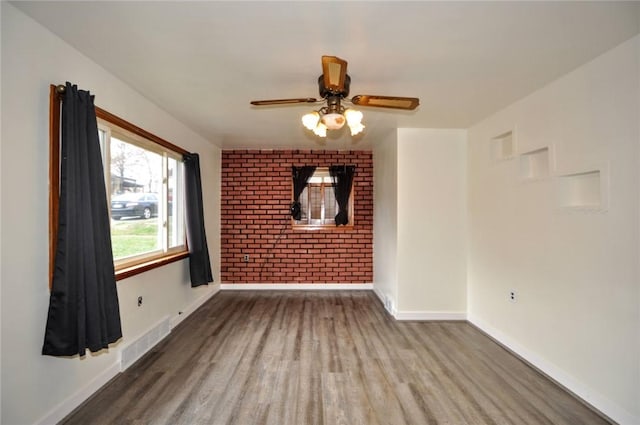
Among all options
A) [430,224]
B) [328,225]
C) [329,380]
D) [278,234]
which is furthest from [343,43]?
[278,234]

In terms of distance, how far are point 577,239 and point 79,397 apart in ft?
12.5

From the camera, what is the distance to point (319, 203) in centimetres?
524

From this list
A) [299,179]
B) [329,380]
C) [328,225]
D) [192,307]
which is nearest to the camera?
[329,380]

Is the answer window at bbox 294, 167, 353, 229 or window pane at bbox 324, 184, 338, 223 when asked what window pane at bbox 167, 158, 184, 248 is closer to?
window at bbox 294, 167, 353, 229

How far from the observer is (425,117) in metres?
3.31

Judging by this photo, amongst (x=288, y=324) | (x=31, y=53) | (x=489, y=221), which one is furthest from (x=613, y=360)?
(x=31, y=53)

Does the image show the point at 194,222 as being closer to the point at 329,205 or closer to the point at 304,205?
the point at 304,205

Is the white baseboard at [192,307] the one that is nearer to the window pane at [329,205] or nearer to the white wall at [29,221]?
the white wall at [29,221]

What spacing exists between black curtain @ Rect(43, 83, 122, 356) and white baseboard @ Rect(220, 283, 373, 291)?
3165mm

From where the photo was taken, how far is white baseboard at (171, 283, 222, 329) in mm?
3502

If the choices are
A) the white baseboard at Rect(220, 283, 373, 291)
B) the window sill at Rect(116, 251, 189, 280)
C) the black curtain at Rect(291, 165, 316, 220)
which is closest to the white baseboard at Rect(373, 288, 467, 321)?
the white baseboard at Rect(220, 283, 373, 291)

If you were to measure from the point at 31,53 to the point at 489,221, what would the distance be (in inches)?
161

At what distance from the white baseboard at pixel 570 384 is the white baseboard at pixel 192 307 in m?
3.64

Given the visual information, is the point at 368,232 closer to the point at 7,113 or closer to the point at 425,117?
the point at 425,117
